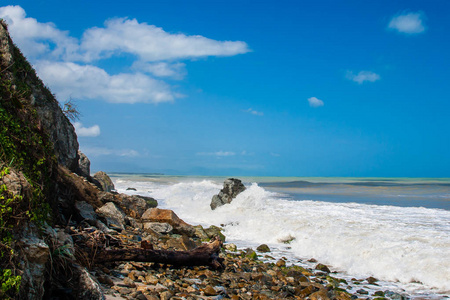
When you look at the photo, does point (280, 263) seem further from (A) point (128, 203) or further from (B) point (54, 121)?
(B) point (54, 121)

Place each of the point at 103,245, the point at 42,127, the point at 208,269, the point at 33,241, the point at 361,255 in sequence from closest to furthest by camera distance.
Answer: the point at 33,241 < the point at 42,127 < the point at 103,245 < the point at 208,269 < the point at 361,255

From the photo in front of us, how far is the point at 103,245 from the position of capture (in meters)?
5.95

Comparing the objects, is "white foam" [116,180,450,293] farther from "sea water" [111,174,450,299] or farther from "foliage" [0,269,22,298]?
"foliage" [0,269,22,298]

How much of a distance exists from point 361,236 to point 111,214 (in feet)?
28.3

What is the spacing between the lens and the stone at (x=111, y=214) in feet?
32.1

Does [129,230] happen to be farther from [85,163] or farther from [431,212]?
[431,212]

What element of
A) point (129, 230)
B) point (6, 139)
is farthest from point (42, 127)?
point (129, 230)

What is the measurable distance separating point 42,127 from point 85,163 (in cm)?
1496

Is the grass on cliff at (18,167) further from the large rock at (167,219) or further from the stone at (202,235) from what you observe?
the stone at (202,235)

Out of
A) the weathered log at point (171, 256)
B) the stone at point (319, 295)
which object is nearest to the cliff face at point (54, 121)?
the weathered log at point (171, 256)

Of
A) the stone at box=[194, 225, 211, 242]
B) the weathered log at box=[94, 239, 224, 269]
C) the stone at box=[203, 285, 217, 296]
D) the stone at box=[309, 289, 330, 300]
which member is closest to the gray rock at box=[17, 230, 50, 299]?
the weathered log at box=[94, 239, 224, 269]

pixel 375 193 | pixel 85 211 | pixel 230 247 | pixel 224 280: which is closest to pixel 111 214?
pixel 85 211

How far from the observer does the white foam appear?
9477 mm

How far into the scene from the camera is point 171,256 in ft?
22.7
